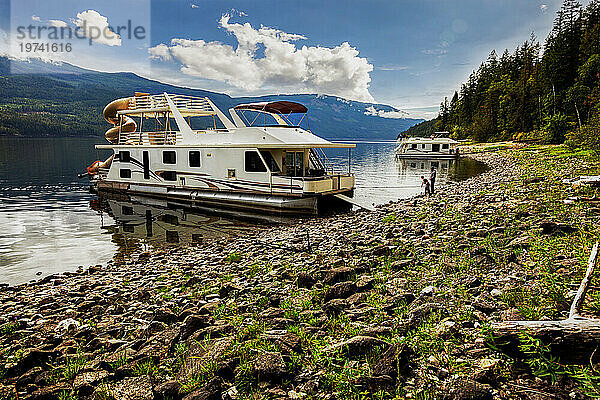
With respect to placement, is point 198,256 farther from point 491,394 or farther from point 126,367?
point 491,394

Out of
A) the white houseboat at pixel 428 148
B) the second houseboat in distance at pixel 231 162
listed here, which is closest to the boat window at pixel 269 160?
the second houseboat in distance at pixel 231 162

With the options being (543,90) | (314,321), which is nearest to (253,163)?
(314,321)

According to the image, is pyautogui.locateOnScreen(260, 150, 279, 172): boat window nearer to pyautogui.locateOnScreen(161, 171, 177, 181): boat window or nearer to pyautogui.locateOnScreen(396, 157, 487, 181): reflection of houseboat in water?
pyautogui.locateOnScreen(161, 171, 177, 181): boat window

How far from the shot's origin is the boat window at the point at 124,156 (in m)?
28.6

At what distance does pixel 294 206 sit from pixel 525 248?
14.4m

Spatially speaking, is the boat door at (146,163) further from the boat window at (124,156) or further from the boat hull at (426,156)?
the boat hull at (426,156)

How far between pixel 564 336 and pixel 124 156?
30531 millimetres

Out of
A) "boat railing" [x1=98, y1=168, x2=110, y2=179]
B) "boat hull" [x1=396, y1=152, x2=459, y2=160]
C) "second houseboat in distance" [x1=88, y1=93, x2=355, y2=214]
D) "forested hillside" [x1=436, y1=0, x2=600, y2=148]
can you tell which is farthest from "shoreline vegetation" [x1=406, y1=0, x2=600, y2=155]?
"boat railing" [x1=98, y1=168, x2=110, y2=179]

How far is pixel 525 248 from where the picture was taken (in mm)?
7691

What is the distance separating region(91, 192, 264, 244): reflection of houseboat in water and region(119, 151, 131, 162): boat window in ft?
12.8

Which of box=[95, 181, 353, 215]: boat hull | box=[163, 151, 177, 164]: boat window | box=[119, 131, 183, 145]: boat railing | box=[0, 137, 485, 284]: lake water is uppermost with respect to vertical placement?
box=[119, 131, 183, 145]: boat railing

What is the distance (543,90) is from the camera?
7494cm

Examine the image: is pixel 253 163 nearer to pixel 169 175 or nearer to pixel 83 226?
pixel 169 175

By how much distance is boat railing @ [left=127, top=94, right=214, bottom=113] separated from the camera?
27.3m
